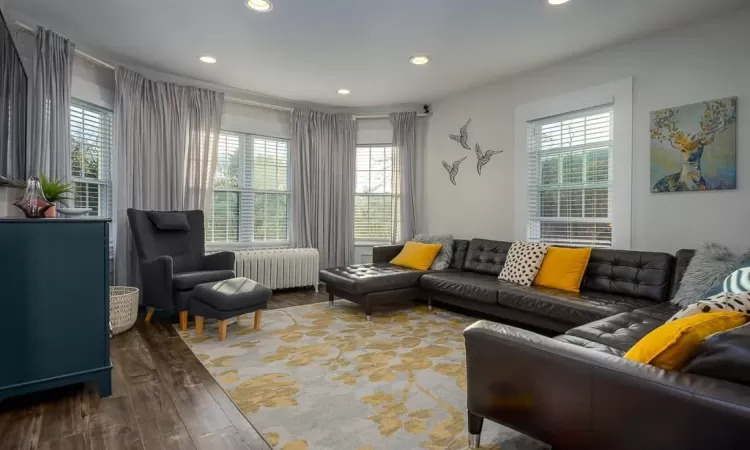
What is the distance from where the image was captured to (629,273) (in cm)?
310

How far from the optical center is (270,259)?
4.87m

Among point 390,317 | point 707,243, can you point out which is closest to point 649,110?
point 707,243

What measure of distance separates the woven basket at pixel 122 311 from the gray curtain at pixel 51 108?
1.14 m

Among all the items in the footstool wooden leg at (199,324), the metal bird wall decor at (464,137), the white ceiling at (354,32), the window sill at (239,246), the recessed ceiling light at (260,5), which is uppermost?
the white ceiling at (354,32)

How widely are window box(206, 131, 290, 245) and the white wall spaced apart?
257 cm

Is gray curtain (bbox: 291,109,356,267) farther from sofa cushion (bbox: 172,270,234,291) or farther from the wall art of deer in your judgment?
the wall art of deer

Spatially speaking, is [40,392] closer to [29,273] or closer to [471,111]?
[29,273]

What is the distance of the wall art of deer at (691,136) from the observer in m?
2.96

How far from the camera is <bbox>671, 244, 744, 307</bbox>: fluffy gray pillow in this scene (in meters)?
2.52

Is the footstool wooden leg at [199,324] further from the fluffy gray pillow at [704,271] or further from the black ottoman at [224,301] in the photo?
the fluffy gray pillow at [704,271]

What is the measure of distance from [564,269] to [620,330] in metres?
1.28

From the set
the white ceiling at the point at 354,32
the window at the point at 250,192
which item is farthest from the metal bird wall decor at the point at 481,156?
the window at the point at 250,192

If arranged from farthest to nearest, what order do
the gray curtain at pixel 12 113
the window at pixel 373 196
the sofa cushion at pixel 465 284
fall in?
the window at pixel 373 196
the sofa cushion at pixel 465 284
the gray curtain at pixel 12 113

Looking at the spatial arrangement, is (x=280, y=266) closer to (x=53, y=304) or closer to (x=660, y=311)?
(x=53, y=304)
